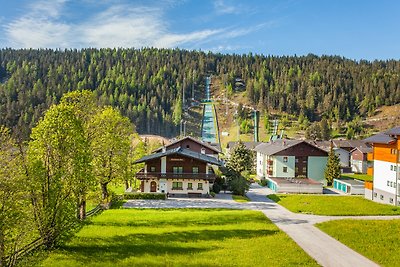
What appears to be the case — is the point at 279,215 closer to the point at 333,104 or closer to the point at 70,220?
the point at 70,220

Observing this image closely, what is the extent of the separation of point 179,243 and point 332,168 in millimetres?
51232

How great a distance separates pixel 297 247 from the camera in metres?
27.0

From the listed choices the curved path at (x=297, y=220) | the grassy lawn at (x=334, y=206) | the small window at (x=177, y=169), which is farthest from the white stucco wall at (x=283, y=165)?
the small window at (x=177, y=169)

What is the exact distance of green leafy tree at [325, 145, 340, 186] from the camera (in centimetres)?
7159

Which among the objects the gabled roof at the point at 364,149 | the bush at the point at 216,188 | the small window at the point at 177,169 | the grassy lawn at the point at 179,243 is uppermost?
the gabled roof at the point at 364,149

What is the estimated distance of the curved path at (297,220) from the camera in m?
24.8

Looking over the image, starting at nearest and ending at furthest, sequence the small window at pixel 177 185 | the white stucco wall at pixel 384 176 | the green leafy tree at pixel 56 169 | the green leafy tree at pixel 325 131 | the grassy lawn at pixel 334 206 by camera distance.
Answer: the green leafy tree at pixel 56 169
the grassy lawn at pixel 334 206
the white stucco wall at pixel 384 176
the small window at pixel 177 185
the green leafy tree at pixel 325 131

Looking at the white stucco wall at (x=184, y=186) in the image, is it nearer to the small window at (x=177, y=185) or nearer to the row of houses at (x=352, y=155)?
the small window at (x=177, y=185)

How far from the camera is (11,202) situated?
1950 centimetres

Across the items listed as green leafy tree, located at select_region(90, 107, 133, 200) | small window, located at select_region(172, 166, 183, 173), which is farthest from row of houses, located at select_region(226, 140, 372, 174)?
green leafy tree, located at select_region(90, 107, 133, 200)

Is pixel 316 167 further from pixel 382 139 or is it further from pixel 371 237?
pixel 371 237

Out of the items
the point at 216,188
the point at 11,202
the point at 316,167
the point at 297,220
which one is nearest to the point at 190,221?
the point at 297,220

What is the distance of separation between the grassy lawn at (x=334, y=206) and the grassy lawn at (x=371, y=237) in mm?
6979

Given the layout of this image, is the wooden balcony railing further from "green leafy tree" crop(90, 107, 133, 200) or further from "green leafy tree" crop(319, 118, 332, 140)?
"green leafy tree" crop(319, 118, 332, 140)
